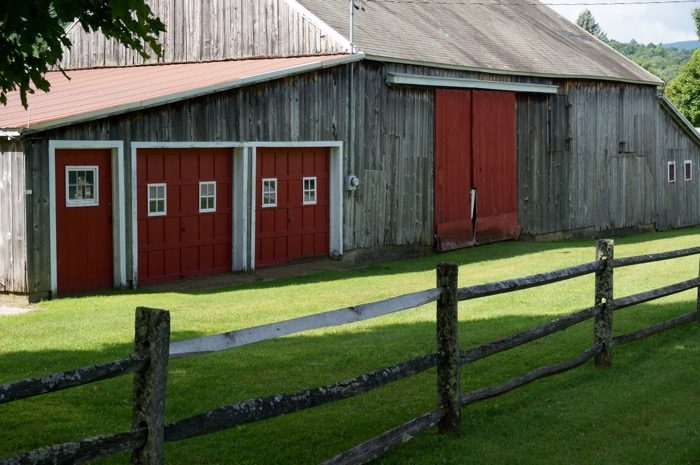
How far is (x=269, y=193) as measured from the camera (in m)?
20.7

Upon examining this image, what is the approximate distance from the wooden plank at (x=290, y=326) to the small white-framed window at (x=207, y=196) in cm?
1196

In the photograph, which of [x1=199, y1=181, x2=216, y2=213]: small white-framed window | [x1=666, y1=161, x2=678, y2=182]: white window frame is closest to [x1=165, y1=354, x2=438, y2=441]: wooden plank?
[x1=199, y1=181, x2=216, y2=213]: small white-framed window

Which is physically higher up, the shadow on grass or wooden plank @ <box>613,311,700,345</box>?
wooden plank @ <box>613,311,700,345</box>

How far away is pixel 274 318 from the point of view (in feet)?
47.8

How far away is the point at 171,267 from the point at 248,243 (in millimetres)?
1828

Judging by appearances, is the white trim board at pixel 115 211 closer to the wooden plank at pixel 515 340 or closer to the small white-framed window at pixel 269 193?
the small white-framed window at pixel 269 193

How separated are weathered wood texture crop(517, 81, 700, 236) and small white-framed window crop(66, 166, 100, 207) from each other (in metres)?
12.7

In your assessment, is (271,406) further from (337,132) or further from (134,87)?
(337,132)

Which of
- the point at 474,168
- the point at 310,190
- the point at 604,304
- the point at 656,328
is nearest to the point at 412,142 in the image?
the point at 474,168

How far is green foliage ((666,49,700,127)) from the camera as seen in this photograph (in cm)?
6066

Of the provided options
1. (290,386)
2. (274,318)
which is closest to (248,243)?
(274,318)

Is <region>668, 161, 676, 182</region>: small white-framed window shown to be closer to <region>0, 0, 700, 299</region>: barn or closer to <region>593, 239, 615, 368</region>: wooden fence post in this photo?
<region>0, 0, 700, 299</region>: barn

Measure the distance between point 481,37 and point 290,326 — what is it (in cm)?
2246

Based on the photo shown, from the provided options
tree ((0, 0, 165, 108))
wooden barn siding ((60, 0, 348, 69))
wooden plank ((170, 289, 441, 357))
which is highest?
wooden barn siding ((60, 0, 348, 69))
